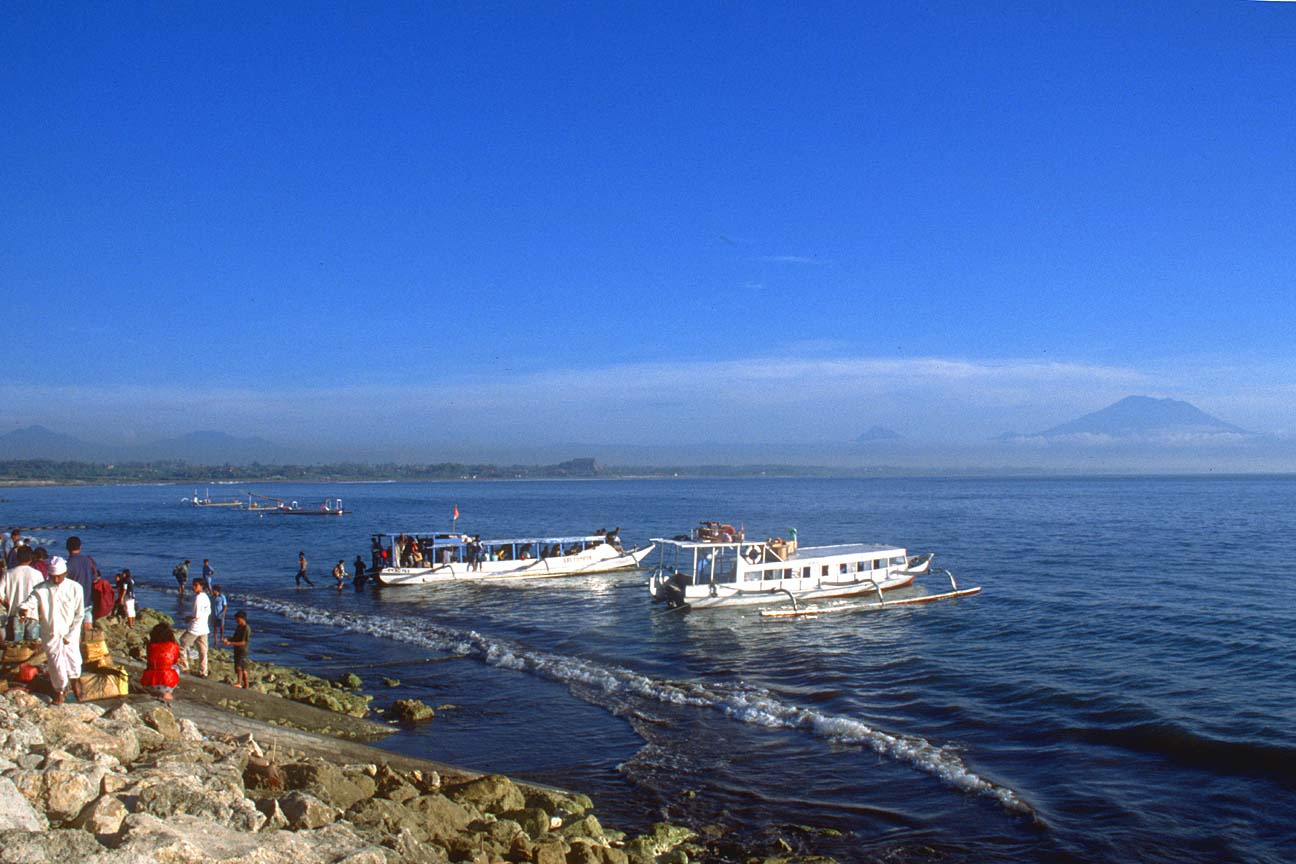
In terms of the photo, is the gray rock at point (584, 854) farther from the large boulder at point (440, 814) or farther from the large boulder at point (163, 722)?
the large boulder at point (163, 722)

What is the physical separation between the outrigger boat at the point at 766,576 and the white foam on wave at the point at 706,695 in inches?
349

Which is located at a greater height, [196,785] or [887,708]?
[196,785]

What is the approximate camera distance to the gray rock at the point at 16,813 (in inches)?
295

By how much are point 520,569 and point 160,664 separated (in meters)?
30.7

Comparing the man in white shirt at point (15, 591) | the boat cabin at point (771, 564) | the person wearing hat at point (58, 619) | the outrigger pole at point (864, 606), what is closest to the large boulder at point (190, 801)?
the person wearing hat at point (58, 619)

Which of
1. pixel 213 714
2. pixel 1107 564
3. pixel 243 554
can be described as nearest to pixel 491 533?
pixel 243 554

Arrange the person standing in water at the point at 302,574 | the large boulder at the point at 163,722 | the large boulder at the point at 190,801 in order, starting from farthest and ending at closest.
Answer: the person standing in water at the point at 302,574 → the large boulder at the point at 163,722 → the large boulder at the point at 190,801

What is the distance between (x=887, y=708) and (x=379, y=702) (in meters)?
11.4

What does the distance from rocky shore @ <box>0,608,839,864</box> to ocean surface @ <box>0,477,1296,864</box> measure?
7.11ft

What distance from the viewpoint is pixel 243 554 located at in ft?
210

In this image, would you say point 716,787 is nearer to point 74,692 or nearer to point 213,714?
point 213,714

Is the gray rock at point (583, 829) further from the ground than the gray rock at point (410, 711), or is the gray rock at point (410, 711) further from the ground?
the gray rock at point (583, 829)

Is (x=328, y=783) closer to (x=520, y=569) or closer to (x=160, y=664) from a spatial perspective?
(x=160, y=664)

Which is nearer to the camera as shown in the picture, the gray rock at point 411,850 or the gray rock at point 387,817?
the gray rock at point 411,850
